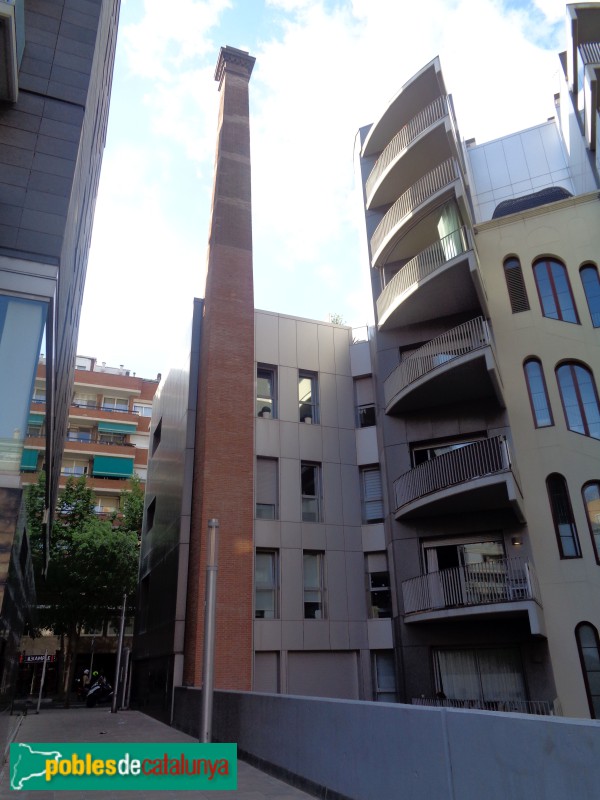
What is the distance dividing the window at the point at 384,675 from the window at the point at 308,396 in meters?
7.60

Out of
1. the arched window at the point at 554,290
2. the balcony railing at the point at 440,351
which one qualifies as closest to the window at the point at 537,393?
the arched window at the point at 554,290

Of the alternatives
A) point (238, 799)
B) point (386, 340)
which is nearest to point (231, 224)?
point (386, 340)

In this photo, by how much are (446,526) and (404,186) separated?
40.4ft

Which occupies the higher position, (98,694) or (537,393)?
(537,393)

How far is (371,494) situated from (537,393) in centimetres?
607

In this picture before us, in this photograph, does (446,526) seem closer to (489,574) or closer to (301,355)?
(489,574)

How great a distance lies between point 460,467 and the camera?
16.6 meters

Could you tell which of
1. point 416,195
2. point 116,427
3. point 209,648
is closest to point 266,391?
point 416,195

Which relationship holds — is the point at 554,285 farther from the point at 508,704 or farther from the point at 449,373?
the point at 508,704

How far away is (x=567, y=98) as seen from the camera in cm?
2192

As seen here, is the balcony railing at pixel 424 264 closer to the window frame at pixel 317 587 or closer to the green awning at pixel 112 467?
the window frame at pixel 317 587

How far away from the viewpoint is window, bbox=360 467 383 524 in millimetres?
19781

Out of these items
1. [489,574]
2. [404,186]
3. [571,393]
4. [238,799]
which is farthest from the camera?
[404,186]

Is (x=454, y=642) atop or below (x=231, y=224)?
below
